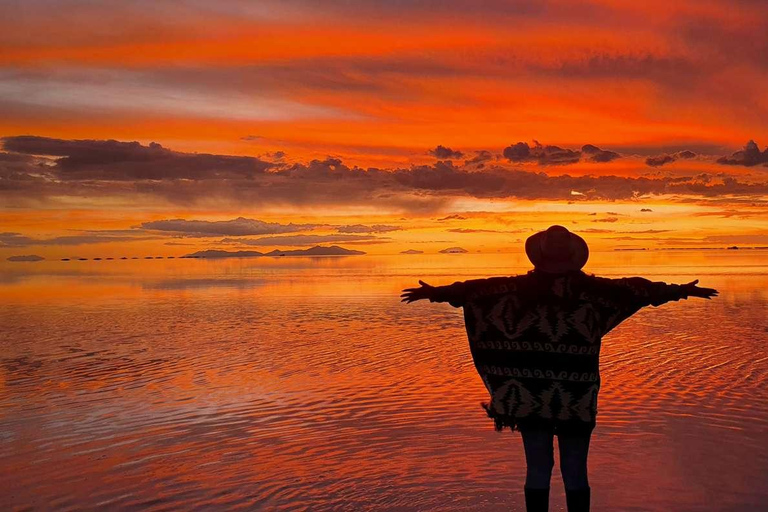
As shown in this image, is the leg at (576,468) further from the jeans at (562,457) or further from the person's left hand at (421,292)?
the person's left hand at (421,292)

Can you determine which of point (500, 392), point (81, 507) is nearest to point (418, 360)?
point (81, 507)

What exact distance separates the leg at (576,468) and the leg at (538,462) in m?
0.10

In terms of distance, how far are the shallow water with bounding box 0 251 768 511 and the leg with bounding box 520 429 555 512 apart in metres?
2.06

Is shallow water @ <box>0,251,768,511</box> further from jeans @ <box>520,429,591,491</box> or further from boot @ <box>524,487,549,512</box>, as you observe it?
jeans @ <box>520,429,591,491</box>

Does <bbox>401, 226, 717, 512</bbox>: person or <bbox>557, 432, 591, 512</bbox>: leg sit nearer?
<bbox>401, 226, 717, 512</bbox>: person

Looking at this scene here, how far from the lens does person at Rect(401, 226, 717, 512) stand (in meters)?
5.31

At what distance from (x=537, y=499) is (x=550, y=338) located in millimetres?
1134

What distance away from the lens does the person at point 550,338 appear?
5309 millimetres

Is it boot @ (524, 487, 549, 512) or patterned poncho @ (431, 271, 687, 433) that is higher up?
patterned poncho @ (431, 271, 687, 433)

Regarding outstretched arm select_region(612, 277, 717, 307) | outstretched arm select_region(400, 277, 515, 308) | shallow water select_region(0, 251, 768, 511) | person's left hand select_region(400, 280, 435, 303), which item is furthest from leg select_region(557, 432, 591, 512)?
shallow water select_region(0, 251, 768, 511)

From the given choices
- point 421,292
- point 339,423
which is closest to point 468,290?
point 421,292

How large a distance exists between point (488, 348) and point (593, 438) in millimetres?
4992

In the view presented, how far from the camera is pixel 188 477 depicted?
852cm

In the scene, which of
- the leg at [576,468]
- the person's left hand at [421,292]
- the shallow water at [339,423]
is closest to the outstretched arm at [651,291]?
the leg at [576,468]
